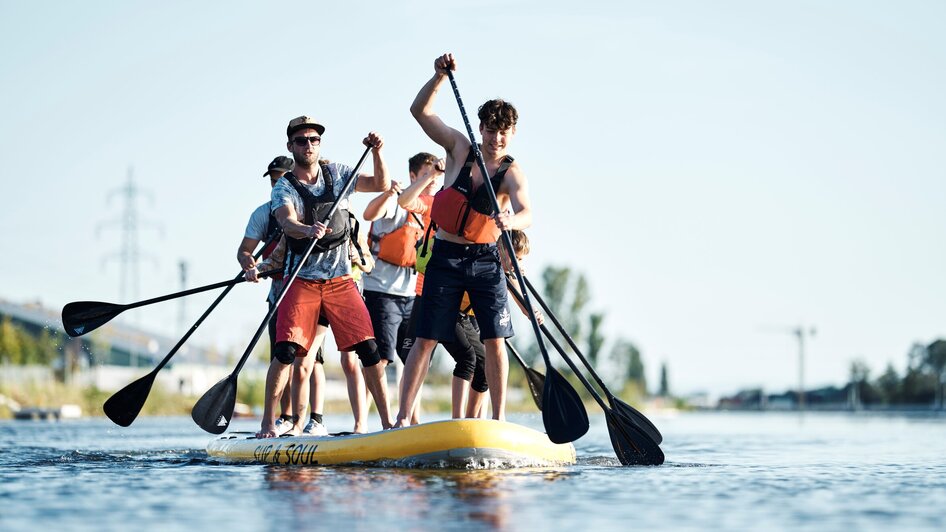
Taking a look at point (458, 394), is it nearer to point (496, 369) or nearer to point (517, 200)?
point (496, 369)

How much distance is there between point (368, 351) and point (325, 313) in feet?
1.14

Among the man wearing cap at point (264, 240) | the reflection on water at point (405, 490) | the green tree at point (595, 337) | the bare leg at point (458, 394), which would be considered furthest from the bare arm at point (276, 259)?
the green tree at point (595, 337)

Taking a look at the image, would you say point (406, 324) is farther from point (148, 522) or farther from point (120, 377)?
point (120, 377)

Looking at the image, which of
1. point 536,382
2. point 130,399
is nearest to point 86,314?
point 130,399

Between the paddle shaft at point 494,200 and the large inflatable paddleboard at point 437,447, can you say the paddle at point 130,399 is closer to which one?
the large inflatable paddleboard at point 437,447

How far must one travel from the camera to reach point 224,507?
18.0 ft

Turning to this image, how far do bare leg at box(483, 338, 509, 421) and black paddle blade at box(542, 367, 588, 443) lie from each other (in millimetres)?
285

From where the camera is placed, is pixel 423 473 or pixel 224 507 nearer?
pixel 224 507

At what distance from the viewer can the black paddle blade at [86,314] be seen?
9.34 metres

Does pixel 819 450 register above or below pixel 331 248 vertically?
below

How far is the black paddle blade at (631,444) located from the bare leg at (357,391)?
1624 mm

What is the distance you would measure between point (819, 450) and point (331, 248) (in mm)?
5806

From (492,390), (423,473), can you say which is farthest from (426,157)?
(423,473)

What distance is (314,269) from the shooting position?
7938 mm
